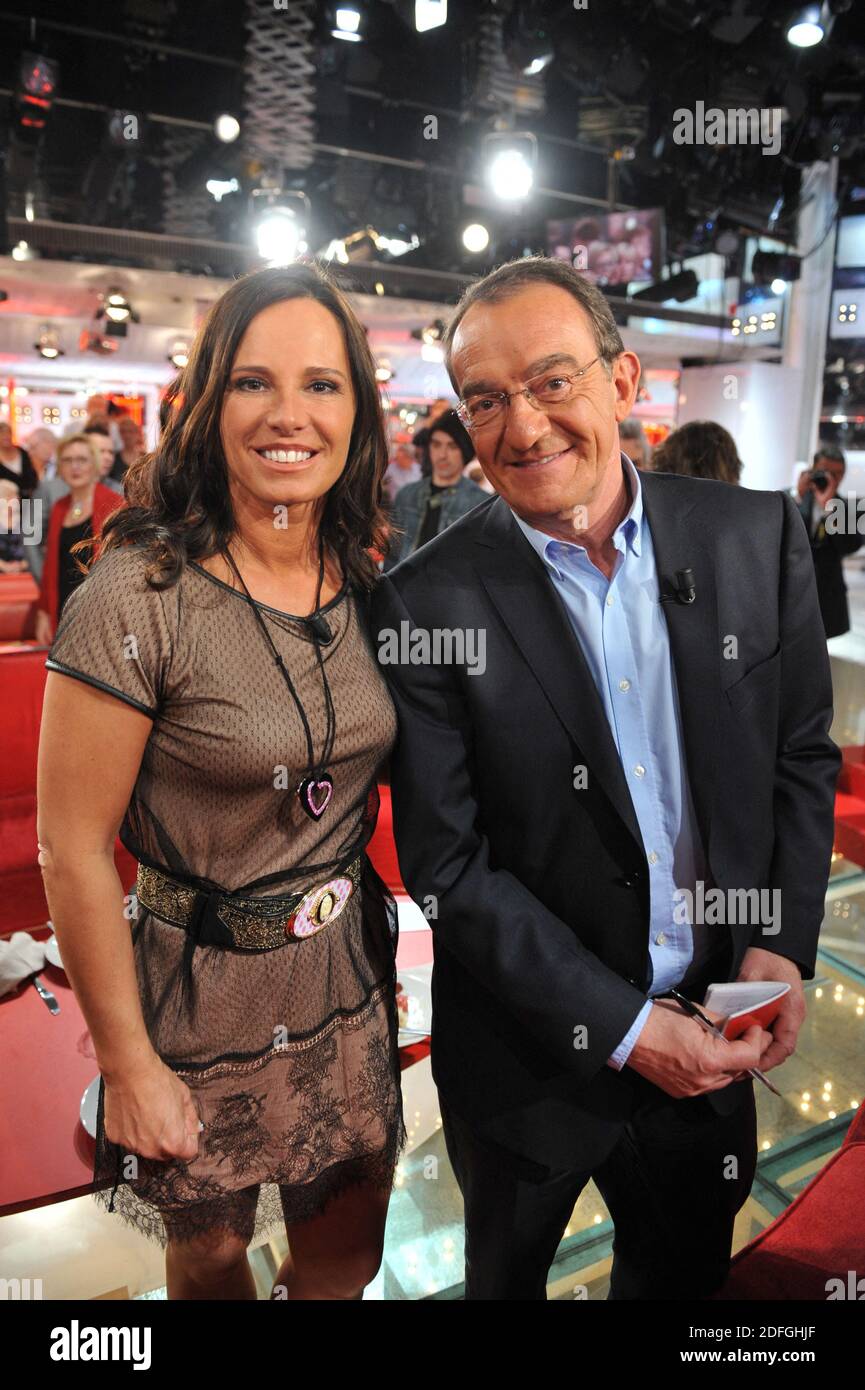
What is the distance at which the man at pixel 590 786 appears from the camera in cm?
127

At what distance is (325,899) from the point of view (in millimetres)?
1305

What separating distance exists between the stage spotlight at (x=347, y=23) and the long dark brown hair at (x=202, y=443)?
20.9ft

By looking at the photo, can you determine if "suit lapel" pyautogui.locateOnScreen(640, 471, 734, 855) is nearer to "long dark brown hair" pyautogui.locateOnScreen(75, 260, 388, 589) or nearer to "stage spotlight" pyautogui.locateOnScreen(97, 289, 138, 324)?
"long dark brown hair" pyautogui.locateOnScreen(75, 260, 388, 589)

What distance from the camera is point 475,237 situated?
9594 mm

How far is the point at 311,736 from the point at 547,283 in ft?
2.38

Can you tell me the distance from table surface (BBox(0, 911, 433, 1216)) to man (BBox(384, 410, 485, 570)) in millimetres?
3178

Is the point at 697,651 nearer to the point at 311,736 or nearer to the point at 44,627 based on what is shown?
the point at 311,736

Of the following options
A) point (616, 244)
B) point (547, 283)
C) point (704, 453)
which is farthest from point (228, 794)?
point (616, 244)

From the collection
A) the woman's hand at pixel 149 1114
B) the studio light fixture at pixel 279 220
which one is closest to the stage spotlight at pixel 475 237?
the studio light fixture at pixel 279 220

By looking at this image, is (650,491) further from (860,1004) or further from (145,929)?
(860,1004)

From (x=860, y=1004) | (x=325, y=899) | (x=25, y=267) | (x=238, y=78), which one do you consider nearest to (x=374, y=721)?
(x=325, y=899)

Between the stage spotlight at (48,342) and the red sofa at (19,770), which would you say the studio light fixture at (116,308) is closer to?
the stage spotlight at (48,342)

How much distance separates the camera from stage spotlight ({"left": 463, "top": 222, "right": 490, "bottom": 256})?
9.58 meters

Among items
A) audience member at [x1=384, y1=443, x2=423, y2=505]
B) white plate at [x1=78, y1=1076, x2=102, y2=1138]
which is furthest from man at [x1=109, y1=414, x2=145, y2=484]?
white plate at [x1=78, y1=1076, x2=102, y2=1138]
